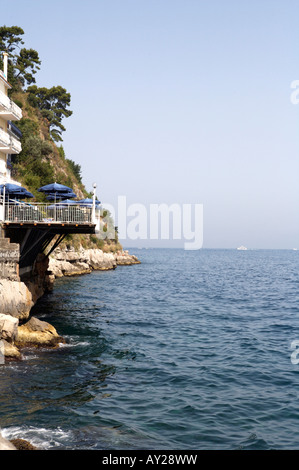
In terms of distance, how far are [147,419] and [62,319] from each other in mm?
15603

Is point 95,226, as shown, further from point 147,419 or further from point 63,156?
point 63,156

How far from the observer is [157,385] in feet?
50.7

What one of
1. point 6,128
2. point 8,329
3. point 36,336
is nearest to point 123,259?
point 6,128

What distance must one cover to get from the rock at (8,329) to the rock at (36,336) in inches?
23.3

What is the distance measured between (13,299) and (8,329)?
409cm

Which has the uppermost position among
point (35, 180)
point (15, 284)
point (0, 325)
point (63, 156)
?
point (63, 156)

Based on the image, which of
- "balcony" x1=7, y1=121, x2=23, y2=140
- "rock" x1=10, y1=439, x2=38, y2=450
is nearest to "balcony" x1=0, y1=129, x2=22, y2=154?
"balcony" x1=7, y1=121, x2=23, y2=140

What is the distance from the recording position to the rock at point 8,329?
18.5 meters

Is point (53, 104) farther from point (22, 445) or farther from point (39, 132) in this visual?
point (22, 445)

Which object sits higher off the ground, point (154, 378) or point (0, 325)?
point (0, 325)

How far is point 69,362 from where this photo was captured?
1764 centimetres

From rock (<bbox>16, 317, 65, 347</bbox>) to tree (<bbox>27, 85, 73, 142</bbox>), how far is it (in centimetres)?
6980

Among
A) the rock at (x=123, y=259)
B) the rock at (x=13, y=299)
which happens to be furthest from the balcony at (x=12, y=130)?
the rock at (x=123, y=259)
